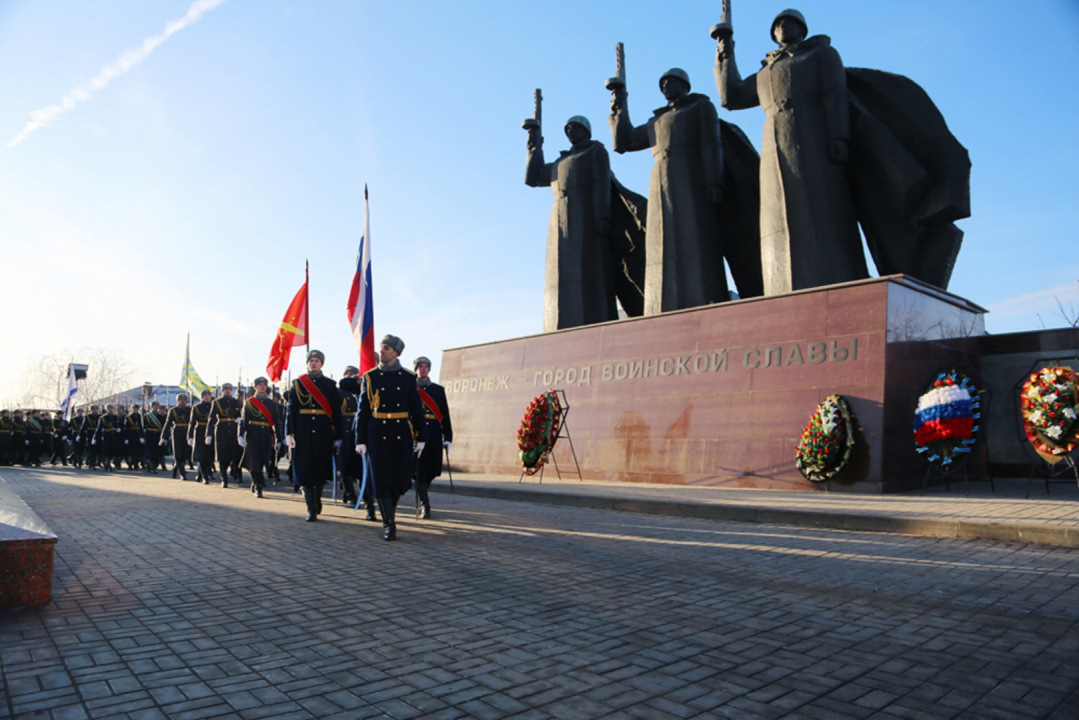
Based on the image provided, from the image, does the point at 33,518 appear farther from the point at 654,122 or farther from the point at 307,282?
the point at 654,122

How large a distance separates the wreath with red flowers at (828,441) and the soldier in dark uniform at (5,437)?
2652cm

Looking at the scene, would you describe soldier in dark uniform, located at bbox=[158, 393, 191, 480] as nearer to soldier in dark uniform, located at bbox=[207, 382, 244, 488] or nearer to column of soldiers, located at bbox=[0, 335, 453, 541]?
column of soldiers, located at bbox=[0, 335, 453, 541]

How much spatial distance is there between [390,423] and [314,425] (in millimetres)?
1676

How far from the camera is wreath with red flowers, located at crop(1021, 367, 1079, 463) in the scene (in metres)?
7.96

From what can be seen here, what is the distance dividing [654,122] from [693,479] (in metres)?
8.65

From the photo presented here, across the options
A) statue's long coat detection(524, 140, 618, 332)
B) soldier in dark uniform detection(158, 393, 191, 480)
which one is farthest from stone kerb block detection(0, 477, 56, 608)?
statue's long coat detection(524, 140, 618, 332)

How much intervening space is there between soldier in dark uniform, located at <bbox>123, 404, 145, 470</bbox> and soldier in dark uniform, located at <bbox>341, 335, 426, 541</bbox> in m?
17.9

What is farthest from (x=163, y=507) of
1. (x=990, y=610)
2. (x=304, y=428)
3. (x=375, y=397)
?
(x=990, y=610)

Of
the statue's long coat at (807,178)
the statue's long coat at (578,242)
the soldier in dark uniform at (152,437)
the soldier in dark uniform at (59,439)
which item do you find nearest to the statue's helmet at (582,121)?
the statue's long coat at (578,242)

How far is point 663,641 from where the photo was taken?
3.53m

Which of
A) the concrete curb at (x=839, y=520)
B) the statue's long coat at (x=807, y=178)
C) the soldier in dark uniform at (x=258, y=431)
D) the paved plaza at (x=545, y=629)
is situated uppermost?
the statue's long coat at (x=807, y=178)

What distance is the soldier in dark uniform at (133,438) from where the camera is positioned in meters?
21.9

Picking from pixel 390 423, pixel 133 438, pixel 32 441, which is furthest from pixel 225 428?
pixel 32 441

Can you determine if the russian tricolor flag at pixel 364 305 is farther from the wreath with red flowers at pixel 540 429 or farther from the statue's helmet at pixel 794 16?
the statue's helmet at pixel 794 16
